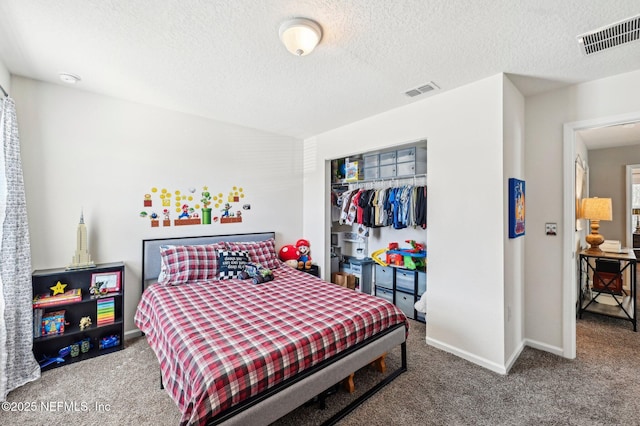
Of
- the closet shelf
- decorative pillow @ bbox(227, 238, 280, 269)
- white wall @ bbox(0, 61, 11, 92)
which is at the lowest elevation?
decorative pillow @ bbox(227, 238, 280, 269)

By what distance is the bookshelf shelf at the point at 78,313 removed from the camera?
8.21 feet

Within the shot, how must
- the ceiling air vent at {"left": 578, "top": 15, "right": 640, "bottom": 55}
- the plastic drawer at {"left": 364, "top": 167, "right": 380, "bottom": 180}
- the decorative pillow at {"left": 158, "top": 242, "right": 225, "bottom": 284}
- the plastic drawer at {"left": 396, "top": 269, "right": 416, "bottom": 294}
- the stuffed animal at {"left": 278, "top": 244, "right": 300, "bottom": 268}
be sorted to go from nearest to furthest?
the ceiling air vent at {"left": 578, "top": 15, "right": 640, "bottom": 55}
the decorative pillow at {"left": 158, "top": 242, "right": 225, "bottom": 284}
the plastic drawer at {"left": 396, "top": 269, "right": 416, "bottom": 294}
the plastic drawer at {"left": 364, "top": 167, "right": 380, "bottom": 180}
the stuffed animal at {"left": 278, "top": 244, "right": 300, "bottom": 268}

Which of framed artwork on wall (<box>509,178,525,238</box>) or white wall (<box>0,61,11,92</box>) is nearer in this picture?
white wall (<box>0,61,11,92</box>)

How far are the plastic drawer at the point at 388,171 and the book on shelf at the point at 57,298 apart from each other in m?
3.74

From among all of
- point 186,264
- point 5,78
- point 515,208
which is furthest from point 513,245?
point 5,78

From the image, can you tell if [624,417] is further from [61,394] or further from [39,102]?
[39,102]

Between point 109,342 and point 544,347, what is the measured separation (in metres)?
4.33

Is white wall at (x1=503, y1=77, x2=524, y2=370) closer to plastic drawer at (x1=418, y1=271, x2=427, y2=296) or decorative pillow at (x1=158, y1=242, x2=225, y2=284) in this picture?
plastic drawer at (x1=418, y1=271, x2=427, y2=296)

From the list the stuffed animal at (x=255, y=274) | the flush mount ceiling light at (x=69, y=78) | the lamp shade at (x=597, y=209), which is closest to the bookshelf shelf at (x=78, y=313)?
the stuffed animal at (x=255, y=274)

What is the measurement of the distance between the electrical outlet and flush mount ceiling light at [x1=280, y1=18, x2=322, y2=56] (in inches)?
110

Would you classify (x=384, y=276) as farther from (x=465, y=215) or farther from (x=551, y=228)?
(x=551, y=228)

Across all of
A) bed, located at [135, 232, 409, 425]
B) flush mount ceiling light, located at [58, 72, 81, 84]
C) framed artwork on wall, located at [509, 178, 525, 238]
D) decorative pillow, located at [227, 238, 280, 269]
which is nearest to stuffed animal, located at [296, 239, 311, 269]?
decorative pillow, located at [227, 238, 280, 269]

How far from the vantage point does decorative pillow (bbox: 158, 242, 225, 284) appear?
2.97m

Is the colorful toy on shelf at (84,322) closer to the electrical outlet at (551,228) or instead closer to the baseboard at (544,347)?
the baseboard at (544,347)
